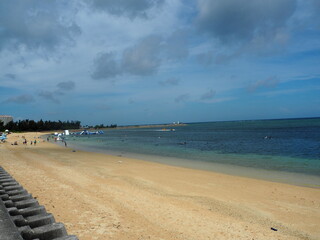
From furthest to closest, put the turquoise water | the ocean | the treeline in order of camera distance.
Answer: the treeline, the turquoise water, the ocean

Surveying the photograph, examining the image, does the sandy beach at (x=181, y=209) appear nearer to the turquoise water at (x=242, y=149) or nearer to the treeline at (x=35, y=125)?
the turquoise water at (x=242, y=149)

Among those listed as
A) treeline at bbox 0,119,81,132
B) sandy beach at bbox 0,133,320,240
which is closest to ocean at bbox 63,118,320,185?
sandy beach at bbox 0,133,320,240

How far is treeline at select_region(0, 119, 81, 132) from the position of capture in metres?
116

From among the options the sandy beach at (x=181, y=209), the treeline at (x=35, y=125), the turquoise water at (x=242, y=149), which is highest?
the treeline at (x=35, y=125)

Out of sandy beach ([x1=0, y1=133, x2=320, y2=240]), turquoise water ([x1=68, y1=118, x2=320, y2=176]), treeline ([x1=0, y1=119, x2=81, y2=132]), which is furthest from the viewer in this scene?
treeline ([x1=0, y1=119, x2=81, y2=132])

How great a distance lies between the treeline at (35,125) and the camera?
116012 mm

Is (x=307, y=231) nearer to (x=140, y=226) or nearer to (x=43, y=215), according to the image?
(x=140, y=226)

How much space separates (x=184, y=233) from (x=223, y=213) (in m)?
2.24

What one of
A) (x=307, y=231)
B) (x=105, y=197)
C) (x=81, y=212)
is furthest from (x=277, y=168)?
(x=81, y=212)

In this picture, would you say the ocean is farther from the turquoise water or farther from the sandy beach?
the sandy beach

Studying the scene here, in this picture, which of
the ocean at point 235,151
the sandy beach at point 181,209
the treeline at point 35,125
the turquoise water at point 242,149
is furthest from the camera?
the treeline at point 35,125

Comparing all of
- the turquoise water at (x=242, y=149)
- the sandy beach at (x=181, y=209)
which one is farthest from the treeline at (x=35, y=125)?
the sandy beach at (x=181, y=209)

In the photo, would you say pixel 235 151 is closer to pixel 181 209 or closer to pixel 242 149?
pixel 242 149

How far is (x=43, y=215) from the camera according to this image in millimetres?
3482
